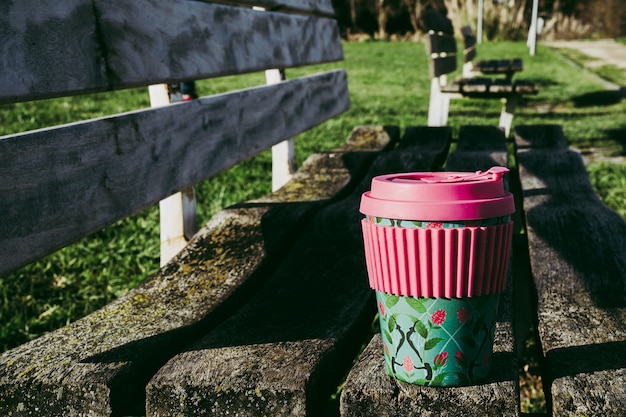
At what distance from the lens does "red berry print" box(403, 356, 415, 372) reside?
1.08m

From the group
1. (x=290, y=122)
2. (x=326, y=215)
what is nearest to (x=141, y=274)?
(x=290, y=122)

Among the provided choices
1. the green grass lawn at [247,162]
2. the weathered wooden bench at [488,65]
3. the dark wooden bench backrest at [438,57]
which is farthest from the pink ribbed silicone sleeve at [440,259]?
the weathered wooden bench at [488,65]

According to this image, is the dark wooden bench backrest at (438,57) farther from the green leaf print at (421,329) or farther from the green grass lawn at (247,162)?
the green leaf print at (421,329)

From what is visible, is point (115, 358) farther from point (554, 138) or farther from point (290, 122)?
point (554, 138)

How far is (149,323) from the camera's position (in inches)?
54.4

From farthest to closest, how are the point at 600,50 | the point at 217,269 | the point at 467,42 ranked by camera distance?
the point at 600,50 < the point at 467,42 < the point at 217,269

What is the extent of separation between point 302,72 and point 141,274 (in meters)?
10.0

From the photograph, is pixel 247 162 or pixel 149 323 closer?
pixel 149 323

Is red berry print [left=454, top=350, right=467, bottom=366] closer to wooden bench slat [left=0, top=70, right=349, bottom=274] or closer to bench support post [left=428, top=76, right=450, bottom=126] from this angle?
wooden bench slat [left=0, top=70, right=349, bottom=274]

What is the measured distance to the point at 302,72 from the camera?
12.9m

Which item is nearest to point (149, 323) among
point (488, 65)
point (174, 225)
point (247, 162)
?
point (174, 225)

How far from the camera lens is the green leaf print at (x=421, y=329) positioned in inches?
42.8

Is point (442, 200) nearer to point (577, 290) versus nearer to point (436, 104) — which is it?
point (577, 290)

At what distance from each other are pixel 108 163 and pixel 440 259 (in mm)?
739
